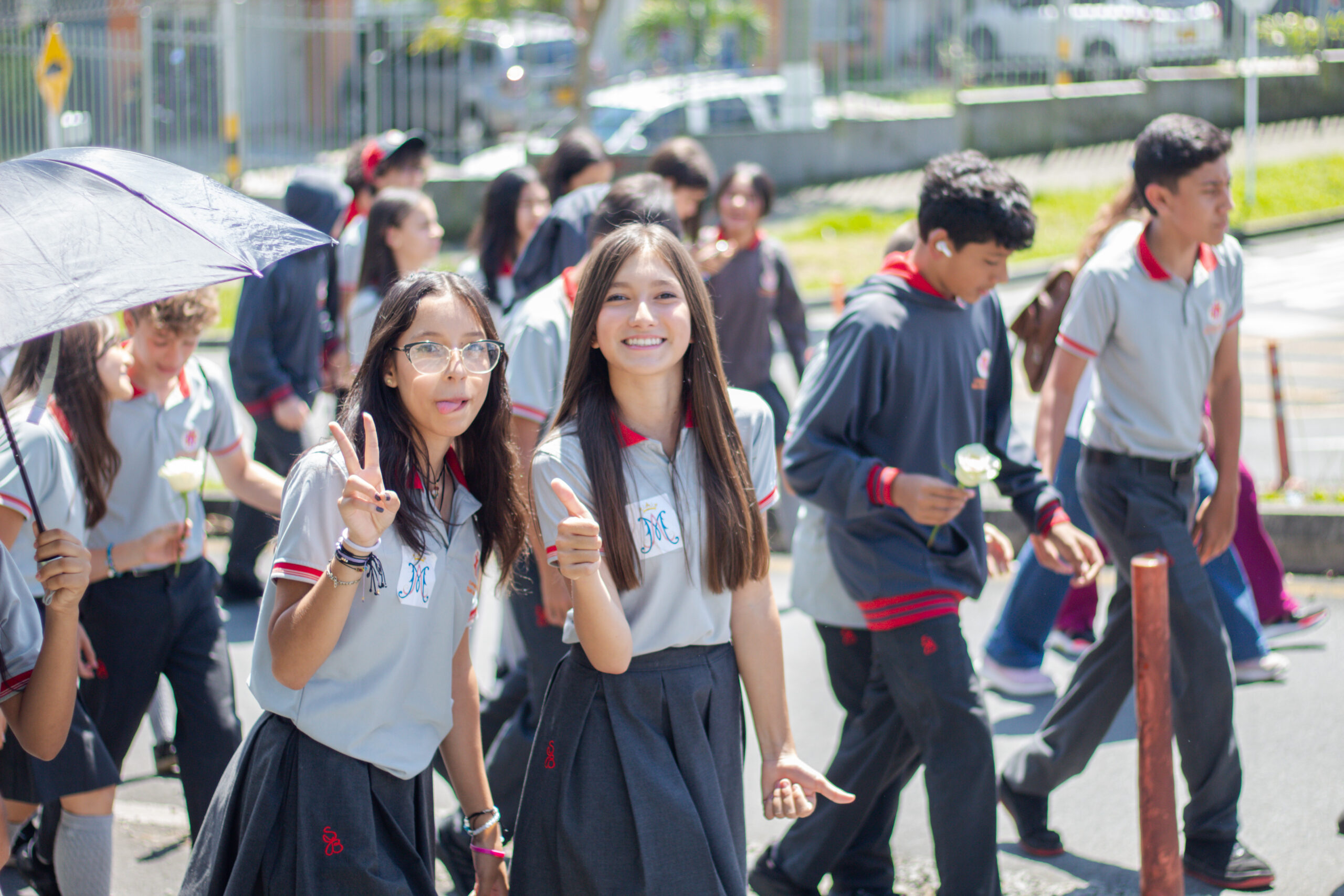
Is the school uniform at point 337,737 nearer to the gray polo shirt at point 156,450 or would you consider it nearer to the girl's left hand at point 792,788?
the girl's left hand at point 792,788

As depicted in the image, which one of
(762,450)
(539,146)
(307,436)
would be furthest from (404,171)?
(539,146)

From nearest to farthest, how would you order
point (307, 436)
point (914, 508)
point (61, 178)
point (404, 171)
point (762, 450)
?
point (61, 178) → point (762, 450) → point (914, 508) → point (307, 436) → point (404, 171)

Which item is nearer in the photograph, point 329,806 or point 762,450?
point 329,806

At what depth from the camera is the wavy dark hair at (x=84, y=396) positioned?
3.52 m

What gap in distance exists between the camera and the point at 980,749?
3.49 m

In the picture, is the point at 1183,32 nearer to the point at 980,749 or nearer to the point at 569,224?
the point at 569,224

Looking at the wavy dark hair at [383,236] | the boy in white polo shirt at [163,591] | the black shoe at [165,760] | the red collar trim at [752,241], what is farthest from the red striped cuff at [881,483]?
the red collar trim at [752,241]

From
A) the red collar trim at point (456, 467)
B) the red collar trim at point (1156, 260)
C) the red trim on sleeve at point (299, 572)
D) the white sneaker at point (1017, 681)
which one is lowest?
the white sneaker at point (1017, 681)

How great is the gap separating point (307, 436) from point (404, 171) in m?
1.49

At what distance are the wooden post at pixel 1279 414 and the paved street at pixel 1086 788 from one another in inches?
22.5

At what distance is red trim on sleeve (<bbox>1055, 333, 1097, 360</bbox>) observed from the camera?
4.21 meters

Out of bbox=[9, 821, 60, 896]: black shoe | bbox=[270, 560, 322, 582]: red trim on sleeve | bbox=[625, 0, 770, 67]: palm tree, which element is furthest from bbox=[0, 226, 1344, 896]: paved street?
bbox=[625, 0, 770, 67]: palm tree

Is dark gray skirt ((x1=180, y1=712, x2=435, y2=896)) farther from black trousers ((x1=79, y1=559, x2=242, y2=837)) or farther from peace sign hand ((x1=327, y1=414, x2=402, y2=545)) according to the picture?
black trousers ((x1=79, y1=559, x2=242, y2=837))

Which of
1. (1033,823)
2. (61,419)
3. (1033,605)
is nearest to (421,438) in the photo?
(61,419)
